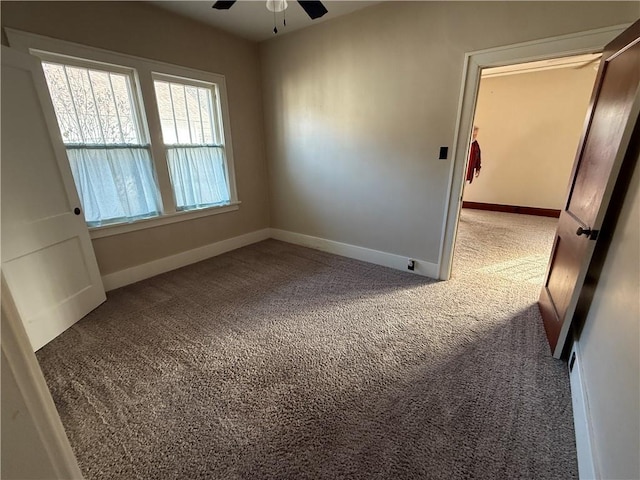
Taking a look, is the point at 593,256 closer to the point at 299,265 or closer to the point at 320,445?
the point at 320,445

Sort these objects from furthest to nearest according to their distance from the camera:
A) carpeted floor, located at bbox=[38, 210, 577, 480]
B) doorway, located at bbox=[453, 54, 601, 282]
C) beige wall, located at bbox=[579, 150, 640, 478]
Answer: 1. doorway, located at bbox=[453, 54, 601, 282]
2. carpeted floor, located at bbox=[38, 210, 577, 480]
3. beige wall, located at bbox=[579, 150, 640, 478]

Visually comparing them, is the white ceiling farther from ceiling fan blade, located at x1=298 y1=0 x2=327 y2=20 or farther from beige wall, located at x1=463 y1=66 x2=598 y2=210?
beige wall, located at x1=463 y1=66 x2=598 y2=210

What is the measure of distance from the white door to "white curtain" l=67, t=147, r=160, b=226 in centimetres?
25

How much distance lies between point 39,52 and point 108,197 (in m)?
1.16

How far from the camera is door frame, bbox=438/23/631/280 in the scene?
202 centimetres

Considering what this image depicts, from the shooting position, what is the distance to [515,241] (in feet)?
13.8

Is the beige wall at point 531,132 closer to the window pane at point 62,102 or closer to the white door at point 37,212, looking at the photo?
the window pane at point 62,102

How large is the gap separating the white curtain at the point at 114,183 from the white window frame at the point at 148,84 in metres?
0.08

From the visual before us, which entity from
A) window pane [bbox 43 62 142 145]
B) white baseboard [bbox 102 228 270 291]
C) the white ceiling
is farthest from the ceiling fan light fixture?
white baseboard [bbox 102 228 270 291]

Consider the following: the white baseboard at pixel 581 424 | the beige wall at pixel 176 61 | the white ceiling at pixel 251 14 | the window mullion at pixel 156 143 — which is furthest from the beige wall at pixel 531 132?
the window mullion at pixel 156 143

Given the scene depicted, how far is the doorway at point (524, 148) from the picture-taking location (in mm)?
4805

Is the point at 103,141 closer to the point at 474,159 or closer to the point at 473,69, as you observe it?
the point at 473,69

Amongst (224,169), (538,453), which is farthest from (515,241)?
(224,169)

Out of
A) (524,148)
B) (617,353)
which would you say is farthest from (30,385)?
(524,148)
